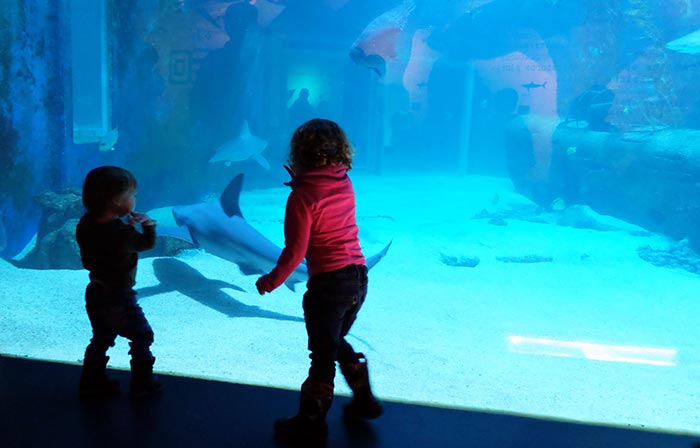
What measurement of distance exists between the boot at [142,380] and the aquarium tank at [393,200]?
29 centimetres

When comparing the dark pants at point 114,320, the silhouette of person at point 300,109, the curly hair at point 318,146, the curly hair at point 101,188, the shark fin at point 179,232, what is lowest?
the shark fin at point 179,232

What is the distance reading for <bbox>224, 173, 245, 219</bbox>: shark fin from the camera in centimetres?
441

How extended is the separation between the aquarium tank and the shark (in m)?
0.03

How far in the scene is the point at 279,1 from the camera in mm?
15031

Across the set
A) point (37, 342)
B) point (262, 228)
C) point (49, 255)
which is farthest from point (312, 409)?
point (262, 228)

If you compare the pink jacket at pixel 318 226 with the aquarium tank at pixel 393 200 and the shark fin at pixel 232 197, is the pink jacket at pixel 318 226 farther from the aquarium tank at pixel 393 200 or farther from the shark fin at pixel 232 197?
the shark fin at pixel 232 197

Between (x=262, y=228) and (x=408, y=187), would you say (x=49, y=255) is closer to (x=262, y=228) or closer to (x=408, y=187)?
(x=262, y=228)

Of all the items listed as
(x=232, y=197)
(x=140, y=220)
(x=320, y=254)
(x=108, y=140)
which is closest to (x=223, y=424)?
(x=320, y=254)

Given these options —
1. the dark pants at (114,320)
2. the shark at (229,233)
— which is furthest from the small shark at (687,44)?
the dark pants at (114,320)

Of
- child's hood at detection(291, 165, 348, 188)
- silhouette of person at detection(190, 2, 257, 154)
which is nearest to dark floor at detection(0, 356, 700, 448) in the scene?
child's hood at detection(291, 165, 348, 188)

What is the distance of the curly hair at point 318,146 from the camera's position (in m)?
1.75

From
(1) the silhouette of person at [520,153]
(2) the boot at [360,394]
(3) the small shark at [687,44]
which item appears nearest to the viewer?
(2) the boot at [360,394]

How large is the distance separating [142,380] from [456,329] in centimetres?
338

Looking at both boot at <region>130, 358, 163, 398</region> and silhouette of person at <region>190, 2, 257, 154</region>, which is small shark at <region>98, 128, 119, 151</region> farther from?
boot at <region>130, 358, 163, 398</region>
